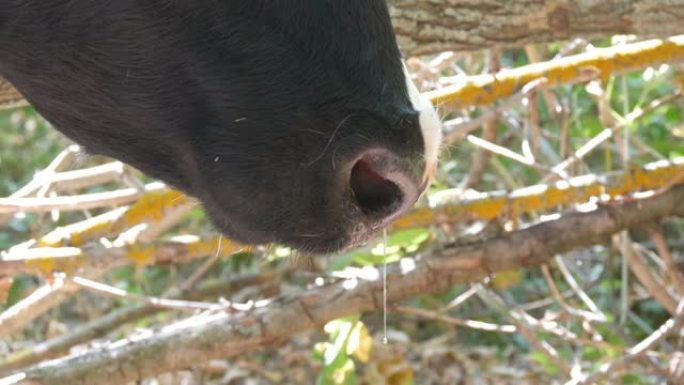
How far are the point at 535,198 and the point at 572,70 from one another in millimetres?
362

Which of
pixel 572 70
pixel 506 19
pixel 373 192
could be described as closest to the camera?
pixel 373 192

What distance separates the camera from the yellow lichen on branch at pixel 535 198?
10.7 ft

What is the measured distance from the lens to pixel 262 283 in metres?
4.67

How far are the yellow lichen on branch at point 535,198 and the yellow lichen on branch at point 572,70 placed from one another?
27cm

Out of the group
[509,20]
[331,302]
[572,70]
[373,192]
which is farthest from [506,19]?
[373,192]

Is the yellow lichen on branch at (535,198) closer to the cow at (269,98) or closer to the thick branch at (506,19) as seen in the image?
the thick branch at (506,19)

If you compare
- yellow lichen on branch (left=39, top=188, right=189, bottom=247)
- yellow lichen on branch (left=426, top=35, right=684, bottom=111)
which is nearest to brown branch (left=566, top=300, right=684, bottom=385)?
yellow lichen on branch (left=426, top=35, right=684, bottom=111)

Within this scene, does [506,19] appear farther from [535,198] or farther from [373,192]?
[373,192]

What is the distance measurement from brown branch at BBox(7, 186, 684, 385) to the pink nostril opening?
1.30m

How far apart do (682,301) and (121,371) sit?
1.52 m

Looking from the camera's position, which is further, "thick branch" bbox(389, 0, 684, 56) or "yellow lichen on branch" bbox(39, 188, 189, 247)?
"yellow lichen on branch" bbox(39, 188, 189, 247)

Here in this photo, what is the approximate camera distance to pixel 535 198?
3.28 meters

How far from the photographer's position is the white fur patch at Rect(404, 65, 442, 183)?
1760 mm

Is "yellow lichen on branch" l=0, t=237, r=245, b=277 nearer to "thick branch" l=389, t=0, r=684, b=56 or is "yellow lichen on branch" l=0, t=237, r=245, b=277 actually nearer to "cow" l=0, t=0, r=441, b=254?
"thick branch" l=389, t=0, r=684, b=56
